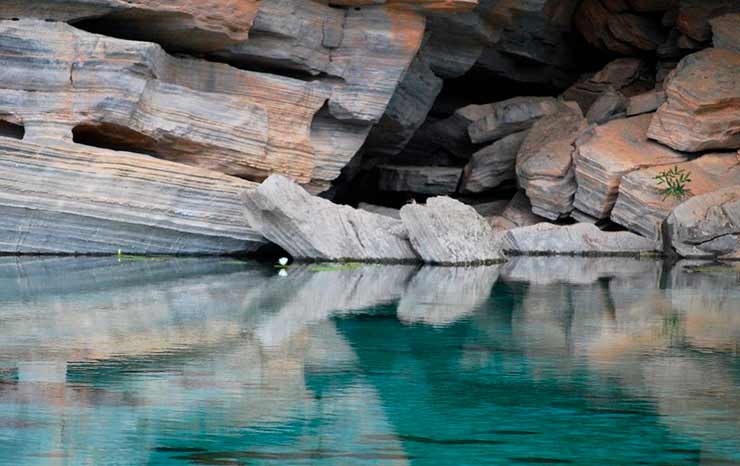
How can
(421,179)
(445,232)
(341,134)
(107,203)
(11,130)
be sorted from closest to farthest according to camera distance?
(107,203) → (11,130) → (445,232) → (341,134) → (421,179)

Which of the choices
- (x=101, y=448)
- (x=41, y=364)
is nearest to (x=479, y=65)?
(x=41, y=364)

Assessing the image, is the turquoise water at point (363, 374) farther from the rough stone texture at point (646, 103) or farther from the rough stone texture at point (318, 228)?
the rough stone texture at point (646, 103)

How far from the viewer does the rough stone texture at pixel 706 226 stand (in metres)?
17.4

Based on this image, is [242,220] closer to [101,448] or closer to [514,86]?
[514,86]

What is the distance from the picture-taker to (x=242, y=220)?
16.6 m

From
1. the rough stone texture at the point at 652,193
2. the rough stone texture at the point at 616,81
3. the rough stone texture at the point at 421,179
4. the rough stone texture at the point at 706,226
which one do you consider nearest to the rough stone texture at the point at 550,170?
the rough stone texture at the point at 652,193

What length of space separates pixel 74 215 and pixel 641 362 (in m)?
9.95

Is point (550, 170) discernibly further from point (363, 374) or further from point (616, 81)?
point (363, 374)

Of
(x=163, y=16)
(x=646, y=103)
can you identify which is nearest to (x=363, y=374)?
(x=163, y=16)

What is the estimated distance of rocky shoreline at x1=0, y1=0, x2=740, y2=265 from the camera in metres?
15.5

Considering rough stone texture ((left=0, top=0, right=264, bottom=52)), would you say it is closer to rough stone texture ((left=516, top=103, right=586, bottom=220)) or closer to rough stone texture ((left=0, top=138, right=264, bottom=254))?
rough stone texture ((left=0, top=138, right=264, bottom=254))

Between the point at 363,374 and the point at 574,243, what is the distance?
11933 millimetres

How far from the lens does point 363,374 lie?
6816 mm

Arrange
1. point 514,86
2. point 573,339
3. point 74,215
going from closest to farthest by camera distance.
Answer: point 573,339
point 74,215
point 514,86
